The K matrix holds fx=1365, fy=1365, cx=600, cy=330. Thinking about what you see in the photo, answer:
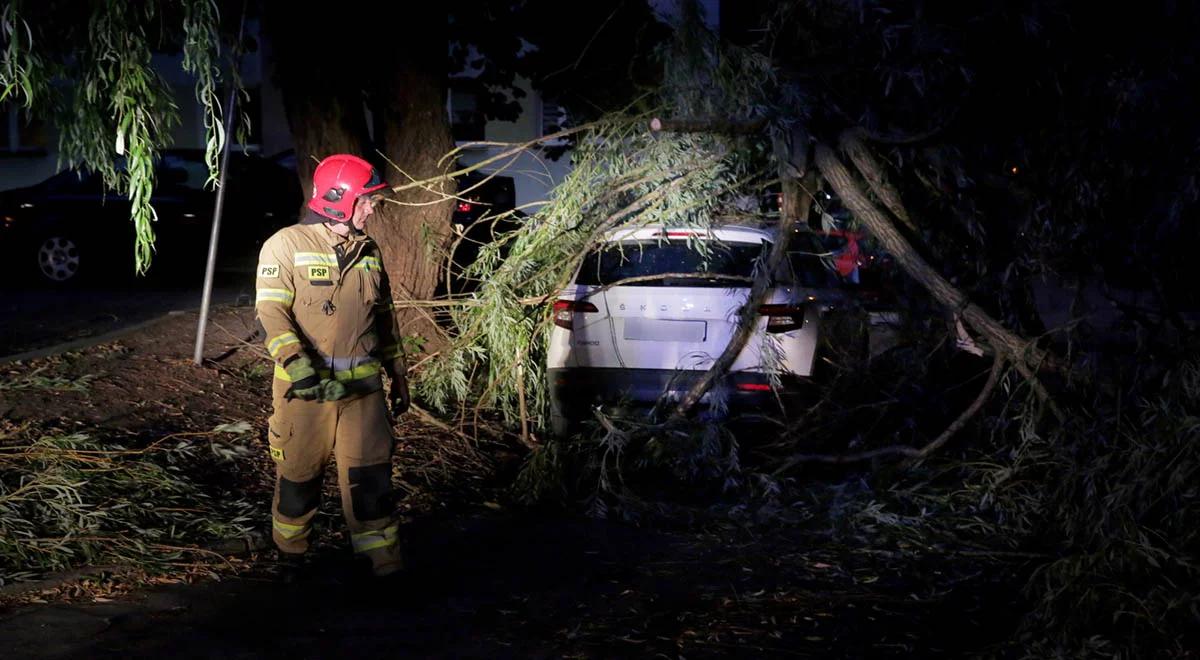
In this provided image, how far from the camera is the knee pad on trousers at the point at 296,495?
5.60 m

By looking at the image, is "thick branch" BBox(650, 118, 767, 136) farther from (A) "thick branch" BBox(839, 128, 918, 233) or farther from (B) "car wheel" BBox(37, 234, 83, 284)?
(B) "car wheel" BBox(37, 234, 83, 284)

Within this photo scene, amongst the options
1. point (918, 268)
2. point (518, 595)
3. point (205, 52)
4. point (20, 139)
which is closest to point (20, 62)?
point (205, 52)

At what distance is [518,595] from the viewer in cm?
566

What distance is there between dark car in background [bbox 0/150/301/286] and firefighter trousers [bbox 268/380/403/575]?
34.1 feet

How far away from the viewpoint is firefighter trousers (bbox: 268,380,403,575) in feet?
18.1

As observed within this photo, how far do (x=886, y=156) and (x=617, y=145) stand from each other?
66.4 inches

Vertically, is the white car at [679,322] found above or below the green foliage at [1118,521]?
above

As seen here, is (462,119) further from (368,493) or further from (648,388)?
(368,493)

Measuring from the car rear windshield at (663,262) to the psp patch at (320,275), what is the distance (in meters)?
3.07

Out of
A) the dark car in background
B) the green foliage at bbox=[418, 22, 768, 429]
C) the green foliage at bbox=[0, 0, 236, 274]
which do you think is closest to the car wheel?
the dark car in background

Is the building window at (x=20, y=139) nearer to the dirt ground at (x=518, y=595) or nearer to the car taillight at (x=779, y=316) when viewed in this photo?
the dirt ground at (x=518, y=595)

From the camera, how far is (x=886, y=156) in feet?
25.3

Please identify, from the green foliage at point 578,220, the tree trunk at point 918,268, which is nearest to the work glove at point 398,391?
the green foliage at point 578,220

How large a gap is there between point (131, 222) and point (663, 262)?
9.08m
